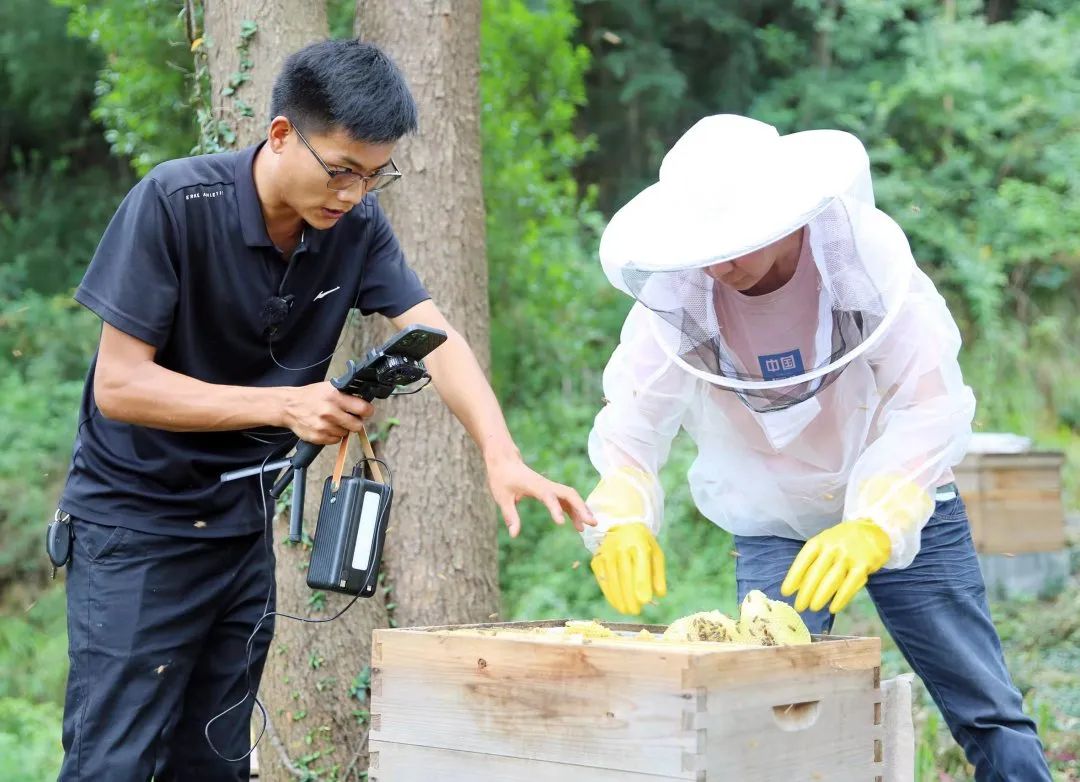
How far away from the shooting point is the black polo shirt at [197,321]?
7.65ft

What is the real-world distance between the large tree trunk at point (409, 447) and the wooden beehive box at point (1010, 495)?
3.54 m

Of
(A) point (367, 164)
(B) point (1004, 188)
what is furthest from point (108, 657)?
(B) point (1004, 188)

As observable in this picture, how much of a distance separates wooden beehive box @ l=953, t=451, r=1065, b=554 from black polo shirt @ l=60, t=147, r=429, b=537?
4639 millimetres

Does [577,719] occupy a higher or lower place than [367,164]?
lower

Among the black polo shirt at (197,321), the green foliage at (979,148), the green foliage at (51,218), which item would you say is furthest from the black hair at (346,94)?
the green foliage at (51,218)

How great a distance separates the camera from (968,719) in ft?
8.96

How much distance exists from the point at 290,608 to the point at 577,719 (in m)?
1.74

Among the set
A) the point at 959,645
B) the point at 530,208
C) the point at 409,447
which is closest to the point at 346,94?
the point at 409,447

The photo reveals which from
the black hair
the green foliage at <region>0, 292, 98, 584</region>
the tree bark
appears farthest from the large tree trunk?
the green foliage at <region>0, 292, 98, 584</region>

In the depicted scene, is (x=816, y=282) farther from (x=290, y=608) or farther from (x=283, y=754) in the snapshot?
(x=283, y=754)

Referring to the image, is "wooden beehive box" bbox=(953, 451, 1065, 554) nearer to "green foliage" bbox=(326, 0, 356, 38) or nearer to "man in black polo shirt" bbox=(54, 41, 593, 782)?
"green foliage" bbox=(326, 0, 356, 38)

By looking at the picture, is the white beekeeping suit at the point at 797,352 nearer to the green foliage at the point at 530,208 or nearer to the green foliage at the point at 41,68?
the green foliage at the point at 530,208

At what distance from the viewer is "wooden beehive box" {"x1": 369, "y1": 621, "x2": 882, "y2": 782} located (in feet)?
6.29

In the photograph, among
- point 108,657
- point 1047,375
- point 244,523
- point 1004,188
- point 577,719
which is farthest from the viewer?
point 1004,188
